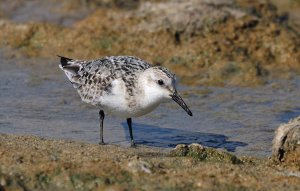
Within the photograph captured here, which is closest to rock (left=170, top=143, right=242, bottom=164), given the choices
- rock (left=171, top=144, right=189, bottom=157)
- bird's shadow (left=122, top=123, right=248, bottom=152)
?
rock (left=171, top=144, right=189, bottom=157)

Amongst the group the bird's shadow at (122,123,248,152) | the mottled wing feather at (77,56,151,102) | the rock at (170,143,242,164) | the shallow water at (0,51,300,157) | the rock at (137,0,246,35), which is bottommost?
the rock at (170,143,242,164)

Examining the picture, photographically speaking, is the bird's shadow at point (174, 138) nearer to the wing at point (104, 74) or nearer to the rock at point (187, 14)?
the wing at point (104, 74)

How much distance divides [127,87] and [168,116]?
168 cm

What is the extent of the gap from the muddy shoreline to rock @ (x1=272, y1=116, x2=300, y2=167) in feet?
0.40

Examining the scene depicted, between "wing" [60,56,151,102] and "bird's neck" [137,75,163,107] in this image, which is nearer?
"bird's neck" [137,75,163,107]

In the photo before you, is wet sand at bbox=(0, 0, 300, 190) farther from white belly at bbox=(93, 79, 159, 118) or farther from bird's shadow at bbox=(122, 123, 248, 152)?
white belly at bbox=(93, 79, 159, 118)

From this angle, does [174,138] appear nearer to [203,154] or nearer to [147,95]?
[147,95]

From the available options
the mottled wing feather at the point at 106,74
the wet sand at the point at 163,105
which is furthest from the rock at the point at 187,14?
the mottled wing feather at the point at 106,74

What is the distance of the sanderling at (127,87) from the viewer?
7840mm

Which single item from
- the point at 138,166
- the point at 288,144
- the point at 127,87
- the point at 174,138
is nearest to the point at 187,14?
the point at 174,138

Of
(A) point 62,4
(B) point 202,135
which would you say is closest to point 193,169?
(B) point 202,135

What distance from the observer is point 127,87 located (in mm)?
7980

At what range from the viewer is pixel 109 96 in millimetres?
8062

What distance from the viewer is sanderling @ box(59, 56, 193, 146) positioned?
7.84 meters
